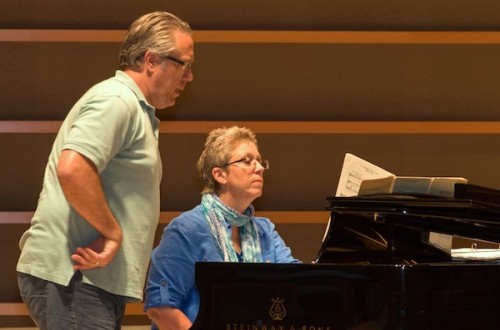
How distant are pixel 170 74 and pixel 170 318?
0.68 m

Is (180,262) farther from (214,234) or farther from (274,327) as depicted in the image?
(274,327)

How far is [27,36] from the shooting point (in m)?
3.57

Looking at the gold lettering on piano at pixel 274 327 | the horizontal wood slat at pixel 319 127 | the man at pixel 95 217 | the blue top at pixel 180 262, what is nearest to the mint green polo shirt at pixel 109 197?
the man at pixel 95 217

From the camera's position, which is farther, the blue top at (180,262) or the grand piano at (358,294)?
the blue top at (180,262)

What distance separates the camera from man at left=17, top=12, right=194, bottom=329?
1757 mm

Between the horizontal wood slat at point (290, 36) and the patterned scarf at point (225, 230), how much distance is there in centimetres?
127

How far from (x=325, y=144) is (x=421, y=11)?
693 millimetres

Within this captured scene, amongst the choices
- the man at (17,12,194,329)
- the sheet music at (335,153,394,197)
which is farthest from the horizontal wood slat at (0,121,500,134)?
the man at (17,12,194,329)

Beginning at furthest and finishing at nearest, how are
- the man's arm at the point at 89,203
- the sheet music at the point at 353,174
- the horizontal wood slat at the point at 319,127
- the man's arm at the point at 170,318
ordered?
the horizontal wood slat at the point at 319,127, the sheet music at the point at 353,174, the man's arm at the point at 170,318, the man's arm at the point at 89,203

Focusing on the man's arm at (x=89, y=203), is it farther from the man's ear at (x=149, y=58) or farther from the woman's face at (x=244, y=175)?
the woman's face at (x=244, y=175)

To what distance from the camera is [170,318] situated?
2.31 m

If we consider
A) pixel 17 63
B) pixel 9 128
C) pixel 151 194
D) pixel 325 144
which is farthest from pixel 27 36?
pixel 151 194

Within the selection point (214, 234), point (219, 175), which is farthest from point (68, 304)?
point (219, 175)

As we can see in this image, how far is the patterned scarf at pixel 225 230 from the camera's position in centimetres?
240
